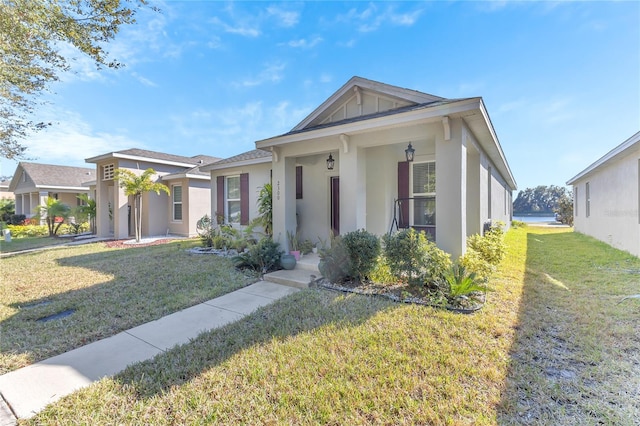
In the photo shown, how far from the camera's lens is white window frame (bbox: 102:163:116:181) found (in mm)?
13327

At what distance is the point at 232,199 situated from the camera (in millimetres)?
11469

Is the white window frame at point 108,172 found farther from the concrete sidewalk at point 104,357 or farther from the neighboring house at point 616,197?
the neighboring house at point 616,197

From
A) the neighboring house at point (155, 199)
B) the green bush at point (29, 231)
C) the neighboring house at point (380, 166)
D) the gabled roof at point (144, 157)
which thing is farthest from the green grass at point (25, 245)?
the neighboring house at point (380, 166)

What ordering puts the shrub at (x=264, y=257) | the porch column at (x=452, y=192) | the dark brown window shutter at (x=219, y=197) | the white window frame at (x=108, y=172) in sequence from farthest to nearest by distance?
the white window frame at (x=108, y=172)
the dark brown window shutter at (x=219, y=197)
the shrub at (x=264, y=257)
the porch column at (x=452, y=192)

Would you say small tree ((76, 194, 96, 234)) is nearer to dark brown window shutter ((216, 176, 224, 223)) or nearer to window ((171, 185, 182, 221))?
window ((171, 185, 182, 221))

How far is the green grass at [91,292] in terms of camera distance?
12.0ft

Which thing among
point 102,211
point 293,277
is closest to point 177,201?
point 102,211

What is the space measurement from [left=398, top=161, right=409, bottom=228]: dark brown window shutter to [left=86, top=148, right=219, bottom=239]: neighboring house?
393 inches

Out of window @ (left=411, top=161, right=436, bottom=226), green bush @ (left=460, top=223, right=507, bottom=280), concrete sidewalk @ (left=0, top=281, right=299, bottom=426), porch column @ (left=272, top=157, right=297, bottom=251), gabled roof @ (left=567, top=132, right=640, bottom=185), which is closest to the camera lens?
concrete sidewalk @ (left=0, top=281, right=299, bottom=426)

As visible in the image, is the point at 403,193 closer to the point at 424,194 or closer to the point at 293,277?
the point at 424,194

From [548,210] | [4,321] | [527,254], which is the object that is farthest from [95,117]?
[548,210]

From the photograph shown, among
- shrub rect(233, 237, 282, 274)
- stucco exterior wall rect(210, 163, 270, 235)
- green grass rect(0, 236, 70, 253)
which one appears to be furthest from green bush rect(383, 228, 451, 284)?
green grass rect(0, 236, 70, 253)

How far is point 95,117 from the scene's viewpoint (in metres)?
11.8

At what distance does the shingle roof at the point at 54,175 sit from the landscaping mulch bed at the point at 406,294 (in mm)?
24334
